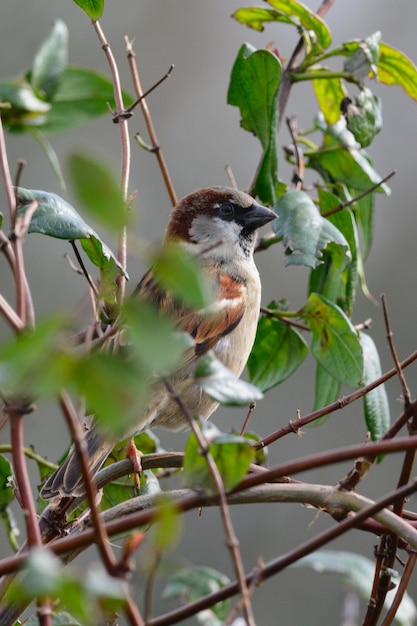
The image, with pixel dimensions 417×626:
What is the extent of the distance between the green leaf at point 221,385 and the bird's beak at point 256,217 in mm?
1740

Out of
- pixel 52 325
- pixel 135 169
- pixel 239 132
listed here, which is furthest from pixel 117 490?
pixel 239 132

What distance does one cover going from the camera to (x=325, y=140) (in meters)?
2.32

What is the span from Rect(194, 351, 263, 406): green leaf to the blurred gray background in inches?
143

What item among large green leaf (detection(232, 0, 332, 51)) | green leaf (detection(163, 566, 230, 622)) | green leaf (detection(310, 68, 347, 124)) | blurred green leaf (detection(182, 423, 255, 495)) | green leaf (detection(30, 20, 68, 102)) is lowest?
green leaf (detection(163, 566, 230, 622))

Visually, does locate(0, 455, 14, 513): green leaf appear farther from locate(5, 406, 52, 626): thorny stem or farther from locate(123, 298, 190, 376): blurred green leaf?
locate(123, 298, 190, 376): blurred green leaf

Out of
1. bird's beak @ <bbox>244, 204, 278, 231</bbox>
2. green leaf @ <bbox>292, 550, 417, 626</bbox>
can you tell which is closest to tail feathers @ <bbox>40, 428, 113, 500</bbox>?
green leaf @ <bbox>292, 550, 417, 626</bbox>

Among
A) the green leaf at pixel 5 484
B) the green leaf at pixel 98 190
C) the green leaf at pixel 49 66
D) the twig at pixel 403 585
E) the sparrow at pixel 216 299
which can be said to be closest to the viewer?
the green leaf at pixel 98 190

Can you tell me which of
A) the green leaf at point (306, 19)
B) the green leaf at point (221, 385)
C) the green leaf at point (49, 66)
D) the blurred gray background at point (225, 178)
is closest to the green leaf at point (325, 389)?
the green leaf at point (306, 19)

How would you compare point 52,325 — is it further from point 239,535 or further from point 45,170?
point 45,170

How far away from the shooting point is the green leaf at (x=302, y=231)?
1865 millimetres

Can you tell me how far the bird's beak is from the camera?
2656 mm

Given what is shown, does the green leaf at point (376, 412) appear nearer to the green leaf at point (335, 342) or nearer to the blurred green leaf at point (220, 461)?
the green leaf at point (335, 342)

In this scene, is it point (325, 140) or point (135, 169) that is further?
point (135, 169)

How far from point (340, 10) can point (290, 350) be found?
607 centimetres
